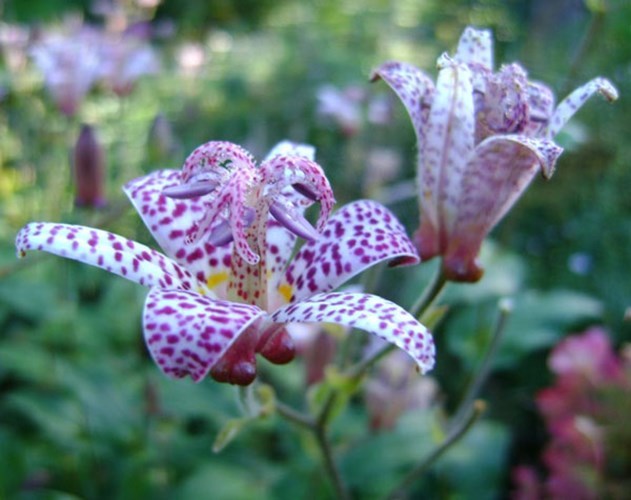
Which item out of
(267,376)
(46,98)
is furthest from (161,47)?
(267,376)

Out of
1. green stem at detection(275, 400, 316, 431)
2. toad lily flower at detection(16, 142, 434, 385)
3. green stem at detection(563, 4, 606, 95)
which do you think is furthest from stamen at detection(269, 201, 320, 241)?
green stem at detection(563, 4, 606, 95)

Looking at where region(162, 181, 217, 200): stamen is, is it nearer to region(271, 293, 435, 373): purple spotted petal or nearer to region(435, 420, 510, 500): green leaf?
→ region(271, 293, 435, 373): purple spotted petal

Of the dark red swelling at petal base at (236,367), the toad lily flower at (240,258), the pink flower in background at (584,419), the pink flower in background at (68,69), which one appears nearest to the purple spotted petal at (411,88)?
the toad lily flower at (240,258)

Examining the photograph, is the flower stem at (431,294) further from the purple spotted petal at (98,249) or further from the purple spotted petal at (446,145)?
the purple spotted petal at (98,249)

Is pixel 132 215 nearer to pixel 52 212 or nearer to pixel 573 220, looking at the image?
pixel 52 212

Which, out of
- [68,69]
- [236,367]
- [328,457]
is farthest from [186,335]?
[68,69]
